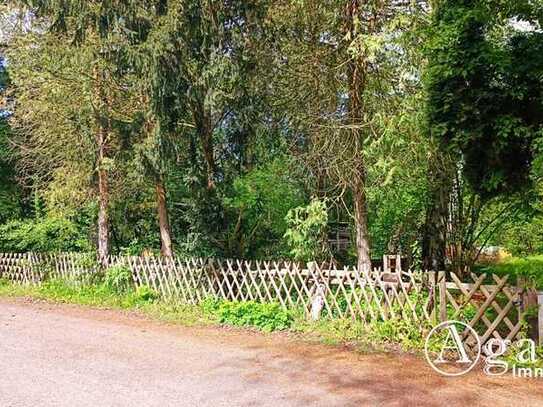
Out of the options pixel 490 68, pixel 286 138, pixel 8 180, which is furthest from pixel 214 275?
pixel 8 180

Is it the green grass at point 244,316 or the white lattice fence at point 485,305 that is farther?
the green grass at point 244,316

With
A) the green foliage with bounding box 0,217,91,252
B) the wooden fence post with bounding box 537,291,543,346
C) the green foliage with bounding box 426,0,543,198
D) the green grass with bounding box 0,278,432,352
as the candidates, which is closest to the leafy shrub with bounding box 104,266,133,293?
the green grass with bounding box 0,278,432,352

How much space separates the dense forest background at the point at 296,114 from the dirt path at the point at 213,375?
2379mm

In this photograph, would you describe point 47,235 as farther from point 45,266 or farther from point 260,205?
point 260,205

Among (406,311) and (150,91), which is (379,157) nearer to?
(406,311)

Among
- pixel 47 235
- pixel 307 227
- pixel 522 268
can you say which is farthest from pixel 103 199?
pixel 522 268

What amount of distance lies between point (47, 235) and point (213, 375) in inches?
429

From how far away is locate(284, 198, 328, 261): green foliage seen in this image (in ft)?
28.9

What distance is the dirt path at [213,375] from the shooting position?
4.70m

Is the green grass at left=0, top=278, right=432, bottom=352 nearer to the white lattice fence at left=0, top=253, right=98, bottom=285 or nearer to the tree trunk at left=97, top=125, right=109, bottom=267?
the white lattice fence at left=0, top=253, right=98, bottom=285

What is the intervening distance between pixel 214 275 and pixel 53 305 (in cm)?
414

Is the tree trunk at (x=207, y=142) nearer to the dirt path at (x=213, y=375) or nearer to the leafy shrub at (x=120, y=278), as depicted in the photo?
the leafy shrub at (x=120, y=278)

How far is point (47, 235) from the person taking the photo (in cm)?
1475

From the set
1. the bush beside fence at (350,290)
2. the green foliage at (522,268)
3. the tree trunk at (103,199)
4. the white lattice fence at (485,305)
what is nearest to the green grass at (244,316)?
the bush beside fence at (350,290)
